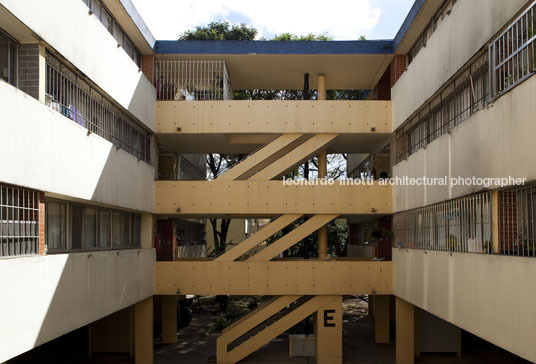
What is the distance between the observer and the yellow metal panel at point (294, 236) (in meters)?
19.1

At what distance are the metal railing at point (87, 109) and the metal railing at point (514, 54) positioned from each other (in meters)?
8.78

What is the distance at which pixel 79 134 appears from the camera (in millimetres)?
12219

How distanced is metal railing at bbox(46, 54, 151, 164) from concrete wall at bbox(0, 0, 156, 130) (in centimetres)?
31

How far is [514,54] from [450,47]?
3626 millimetres

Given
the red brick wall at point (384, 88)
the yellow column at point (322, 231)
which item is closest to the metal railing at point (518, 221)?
the yellow column at point (322, 231)

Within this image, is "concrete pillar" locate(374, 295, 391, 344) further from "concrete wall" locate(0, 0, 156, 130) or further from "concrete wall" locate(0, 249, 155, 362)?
"concrete wall" locate(0, 0, 156, 130)

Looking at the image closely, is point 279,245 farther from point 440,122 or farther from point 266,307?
point 440,122

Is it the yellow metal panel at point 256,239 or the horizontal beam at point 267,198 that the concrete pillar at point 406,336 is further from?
the yellow metal panel at point 256,239

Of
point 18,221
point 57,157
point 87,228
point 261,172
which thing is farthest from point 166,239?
point 18,221

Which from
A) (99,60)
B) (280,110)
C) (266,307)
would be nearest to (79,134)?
(99,60)

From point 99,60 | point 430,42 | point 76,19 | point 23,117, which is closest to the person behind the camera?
point 23,117

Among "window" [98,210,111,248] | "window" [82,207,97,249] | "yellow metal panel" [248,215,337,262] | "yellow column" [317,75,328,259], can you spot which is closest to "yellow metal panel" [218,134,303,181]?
"yellow column" [317,75,328,259]

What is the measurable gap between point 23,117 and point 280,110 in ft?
35.7

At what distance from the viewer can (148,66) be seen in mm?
A: 19562
